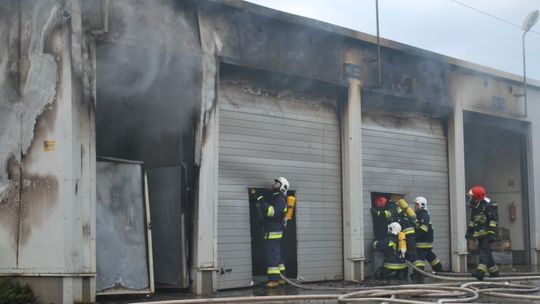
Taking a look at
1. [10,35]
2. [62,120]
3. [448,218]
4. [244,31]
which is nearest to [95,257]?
[62,120]

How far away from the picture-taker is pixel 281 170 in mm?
11312

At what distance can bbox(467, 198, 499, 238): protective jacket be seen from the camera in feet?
37.4

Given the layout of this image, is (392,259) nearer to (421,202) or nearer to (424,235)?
(424,235)

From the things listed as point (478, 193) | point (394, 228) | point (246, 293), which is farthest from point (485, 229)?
point (246, 293)

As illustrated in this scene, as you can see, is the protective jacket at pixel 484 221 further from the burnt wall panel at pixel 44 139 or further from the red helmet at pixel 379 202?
the burnt wall panel at pixel 44 139

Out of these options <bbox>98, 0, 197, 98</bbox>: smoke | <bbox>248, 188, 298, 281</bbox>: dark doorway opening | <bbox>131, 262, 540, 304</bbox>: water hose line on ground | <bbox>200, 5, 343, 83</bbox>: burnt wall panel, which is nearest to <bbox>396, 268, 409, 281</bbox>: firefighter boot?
<bbox>248, 188, 298, 281</bbox>: dark doorway opening

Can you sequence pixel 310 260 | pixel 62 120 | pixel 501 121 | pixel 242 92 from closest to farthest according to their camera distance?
pixel 62 120 < pixel 242 92 < pixel 310 260 < pixel 501 121

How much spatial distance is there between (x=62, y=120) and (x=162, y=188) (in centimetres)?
207

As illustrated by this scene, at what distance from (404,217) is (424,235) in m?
0.67

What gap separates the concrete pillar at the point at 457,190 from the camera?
14430mm

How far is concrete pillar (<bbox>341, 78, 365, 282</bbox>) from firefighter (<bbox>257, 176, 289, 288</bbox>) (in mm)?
1886

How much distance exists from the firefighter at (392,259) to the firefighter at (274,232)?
2334 mm

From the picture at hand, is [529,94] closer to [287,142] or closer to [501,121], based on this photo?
[501,121]

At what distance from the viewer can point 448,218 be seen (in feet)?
47.8
